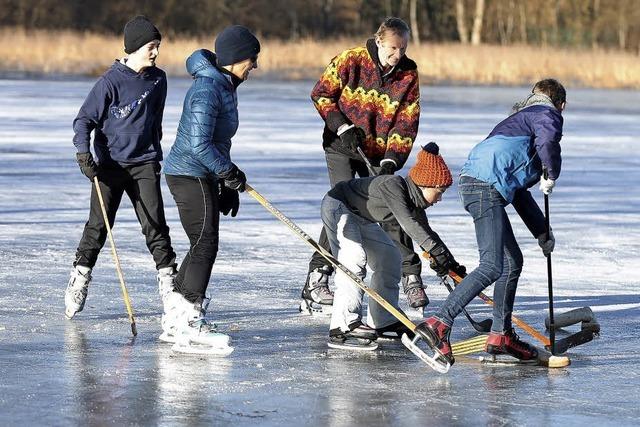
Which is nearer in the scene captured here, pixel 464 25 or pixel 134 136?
pixel 134 136

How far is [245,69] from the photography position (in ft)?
20.6

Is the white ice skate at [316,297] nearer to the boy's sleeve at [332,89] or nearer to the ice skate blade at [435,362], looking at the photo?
the boy's sleeve at [332,89]

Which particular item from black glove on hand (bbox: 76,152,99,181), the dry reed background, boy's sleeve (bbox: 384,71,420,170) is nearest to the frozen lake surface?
black glove on hand (bbox: 76,152,99,181)

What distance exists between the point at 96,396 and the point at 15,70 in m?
32.7

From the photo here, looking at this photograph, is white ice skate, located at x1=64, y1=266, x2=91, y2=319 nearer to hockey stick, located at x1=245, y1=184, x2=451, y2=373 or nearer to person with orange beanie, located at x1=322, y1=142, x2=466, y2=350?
hockey stick, located at x1=245, y1=184, x2=451, y2=373

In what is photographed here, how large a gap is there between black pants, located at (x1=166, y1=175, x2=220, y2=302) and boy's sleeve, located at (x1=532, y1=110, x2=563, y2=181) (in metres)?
1.50

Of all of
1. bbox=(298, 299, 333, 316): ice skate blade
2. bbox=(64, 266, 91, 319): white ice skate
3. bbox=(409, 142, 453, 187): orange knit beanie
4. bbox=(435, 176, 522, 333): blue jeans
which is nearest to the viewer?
bbox=(409, 142, 453, 187): orange knit beanie

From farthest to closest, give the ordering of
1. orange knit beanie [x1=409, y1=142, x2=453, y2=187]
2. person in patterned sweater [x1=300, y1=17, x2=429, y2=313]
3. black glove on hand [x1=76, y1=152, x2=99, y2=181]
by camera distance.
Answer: person in patterned sweater [x1=300, y1=17, x2=429, y2=313] → black glove on hand [x1=76, y1=152, x2=99, y2=181] → orange knit beanie [x1=409, y1=142, x2=453, y2=187]

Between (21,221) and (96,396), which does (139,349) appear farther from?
(21,221)

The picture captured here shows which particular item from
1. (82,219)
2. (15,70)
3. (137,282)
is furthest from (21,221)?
(15,70)

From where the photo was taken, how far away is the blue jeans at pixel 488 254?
20.0ft

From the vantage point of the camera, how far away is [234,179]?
620 cm

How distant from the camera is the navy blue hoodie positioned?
22.4ft

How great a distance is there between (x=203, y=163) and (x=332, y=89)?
1.46 m
